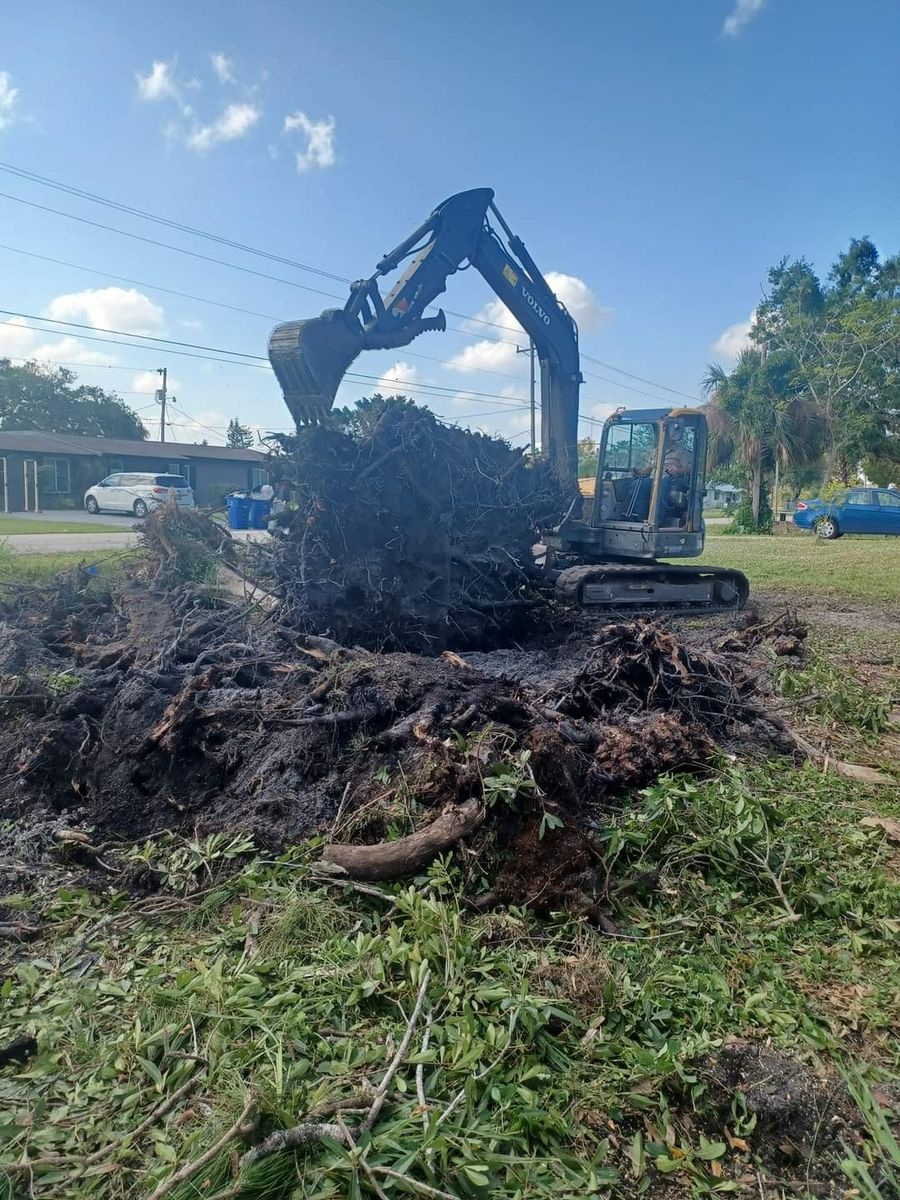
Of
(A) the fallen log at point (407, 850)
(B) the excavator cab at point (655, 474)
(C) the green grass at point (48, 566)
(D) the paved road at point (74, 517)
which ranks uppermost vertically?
(B) the excavator cab at point (655, 474)

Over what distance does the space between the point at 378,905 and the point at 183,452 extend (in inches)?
1548

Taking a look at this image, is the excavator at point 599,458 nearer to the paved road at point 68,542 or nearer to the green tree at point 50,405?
the paved road at point 68,542

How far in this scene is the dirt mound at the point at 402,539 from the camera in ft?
22.0

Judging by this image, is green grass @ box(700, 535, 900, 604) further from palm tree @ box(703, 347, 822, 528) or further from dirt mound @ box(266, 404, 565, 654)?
palm tree @ box(703, 347, 822, 528)

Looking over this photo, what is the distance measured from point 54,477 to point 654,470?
3057 cm

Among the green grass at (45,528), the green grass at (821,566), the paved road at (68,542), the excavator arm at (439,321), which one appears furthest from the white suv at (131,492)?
the excavator arm at (439,321)

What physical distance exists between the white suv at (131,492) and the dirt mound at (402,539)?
1979cm

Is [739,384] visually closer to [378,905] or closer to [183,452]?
[183,452]

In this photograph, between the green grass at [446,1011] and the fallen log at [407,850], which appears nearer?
the green grass at [446,1011]

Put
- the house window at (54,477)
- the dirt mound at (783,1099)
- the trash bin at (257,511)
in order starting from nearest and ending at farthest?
1. the dirt mound at (783,1099)
2. the trash bin at (257,511)
3. the house window at (54,477)

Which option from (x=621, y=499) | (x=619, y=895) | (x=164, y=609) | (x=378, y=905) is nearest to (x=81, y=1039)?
(x=378, y=905)

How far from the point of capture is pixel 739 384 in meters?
30.9

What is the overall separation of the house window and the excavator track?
29.6 meters

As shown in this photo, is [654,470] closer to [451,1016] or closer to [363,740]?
[363,740]
